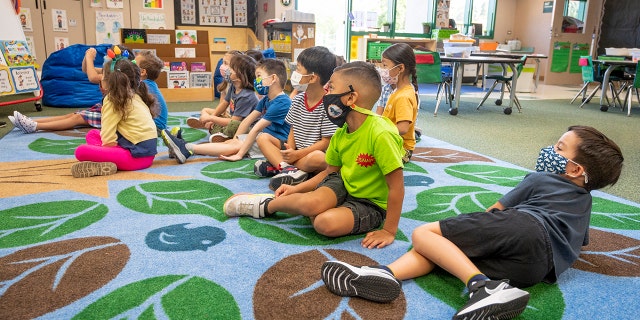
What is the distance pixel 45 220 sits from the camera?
6.52ft

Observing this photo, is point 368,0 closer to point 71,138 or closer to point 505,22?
point 505,22

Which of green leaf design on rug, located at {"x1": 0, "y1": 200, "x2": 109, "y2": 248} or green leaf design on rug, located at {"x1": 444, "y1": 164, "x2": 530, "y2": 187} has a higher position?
green leaf design on rug, located at {"x1": 0, "y1": 200, "x2": 109, "y2": 248}

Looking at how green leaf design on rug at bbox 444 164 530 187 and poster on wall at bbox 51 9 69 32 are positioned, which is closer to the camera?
green leaf design on rug at bbox 444 164 530 187

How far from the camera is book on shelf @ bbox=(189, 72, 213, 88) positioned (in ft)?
21.2

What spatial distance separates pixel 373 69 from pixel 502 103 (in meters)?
6.03

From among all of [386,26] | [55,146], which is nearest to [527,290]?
[55,146]

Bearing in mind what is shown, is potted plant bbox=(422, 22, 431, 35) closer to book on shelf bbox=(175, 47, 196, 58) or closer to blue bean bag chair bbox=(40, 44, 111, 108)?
book on shelf bbox=(175, 47, 196, 58)

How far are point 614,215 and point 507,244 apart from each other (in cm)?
124

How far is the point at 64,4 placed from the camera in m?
7.25

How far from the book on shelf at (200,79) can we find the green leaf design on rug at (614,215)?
5.34m

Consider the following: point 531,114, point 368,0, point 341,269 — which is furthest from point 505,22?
point 341,269

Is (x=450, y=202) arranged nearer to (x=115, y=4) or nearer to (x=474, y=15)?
(x=115, y=4)

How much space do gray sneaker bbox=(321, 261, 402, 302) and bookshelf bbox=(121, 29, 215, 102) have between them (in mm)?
5545

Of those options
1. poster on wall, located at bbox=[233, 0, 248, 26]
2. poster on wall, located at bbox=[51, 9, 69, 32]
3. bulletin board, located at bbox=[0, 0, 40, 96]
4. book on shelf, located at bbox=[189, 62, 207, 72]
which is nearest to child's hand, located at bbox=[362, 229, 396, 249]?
bulletin board, located at bbox=[0, 0, 40, 96]
